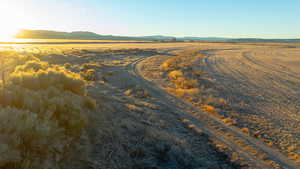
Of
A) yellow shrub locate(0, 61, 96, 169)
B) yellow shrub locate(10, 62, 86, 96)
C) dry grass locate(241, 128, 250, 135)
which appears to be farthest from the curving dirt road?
yellow shrub locate(10, 62, 86, 96)

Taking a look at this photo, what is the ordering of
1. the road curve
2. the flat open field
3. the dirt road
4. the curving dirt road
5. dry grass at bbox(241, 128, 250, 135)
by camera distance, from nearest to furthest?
the flat open field, the road curve, the dirt road, the curving dirt road, dry grass at bbox(241, 128, 250, 135)

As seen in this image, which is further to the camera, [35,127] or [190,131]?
[190,131]

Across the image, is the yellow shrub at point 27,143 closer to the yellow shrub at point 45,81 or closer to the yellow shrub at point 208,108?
the yellow shrub at point 45,81

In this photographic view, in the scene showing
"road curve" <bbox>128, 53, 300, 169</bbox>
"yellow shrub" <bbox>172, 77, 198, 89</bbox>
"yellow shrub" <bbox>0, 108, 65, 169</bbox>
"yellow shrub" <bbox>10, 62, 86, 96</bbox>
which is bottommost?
"road curve" <bbox>128, 53, 300, 169</bbox>

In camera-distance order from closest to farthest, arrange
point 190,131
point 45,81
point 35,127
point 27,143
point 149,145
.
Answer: point 27,143, point 35,127, point 149,145, point 45,81, point 190,131

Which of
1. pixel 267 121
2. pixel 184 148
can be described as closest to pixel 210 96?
pixel 267 121

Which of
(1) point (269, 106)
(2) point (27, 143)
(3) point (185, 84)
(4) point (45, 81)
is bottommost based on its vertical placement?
(1) point (269, 106)

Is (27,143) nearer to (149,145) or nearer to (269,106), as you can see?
(149,145)

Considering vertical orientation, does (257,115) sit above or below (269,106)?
below

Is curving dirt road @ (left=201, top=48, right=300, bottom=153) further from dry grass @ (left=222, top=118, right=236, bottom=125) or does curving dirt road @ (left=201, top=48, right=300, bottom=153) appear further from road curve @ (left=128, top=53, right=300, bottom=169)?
road curve @ (left=128, top=53, right=300, bottom=169)

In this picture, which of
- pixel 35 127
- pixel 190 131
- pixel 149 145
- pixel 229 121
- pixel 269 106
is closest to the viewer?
pixel 35 127

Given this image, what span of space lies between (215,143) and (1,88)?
23.1 ft

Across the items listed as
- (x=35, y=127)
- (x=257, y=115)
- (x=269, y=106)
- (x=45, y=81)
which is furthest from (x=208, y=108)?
(x=35, y=127)

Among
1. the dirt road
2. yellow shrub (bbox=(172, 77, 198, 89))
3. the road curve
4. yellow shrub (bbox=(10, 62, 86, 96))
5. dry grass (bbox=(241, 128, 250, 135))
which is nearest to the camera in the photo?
the road curve
